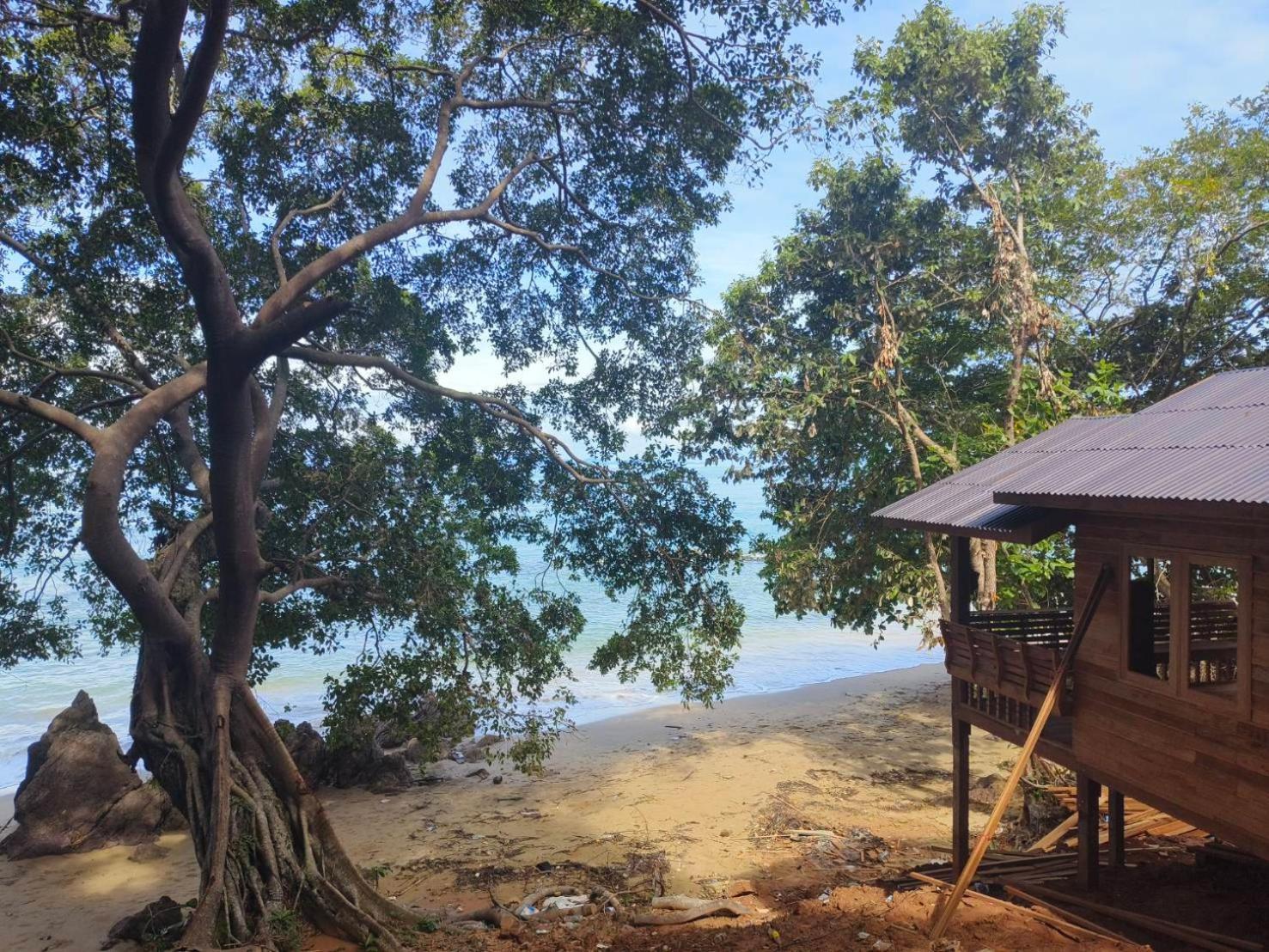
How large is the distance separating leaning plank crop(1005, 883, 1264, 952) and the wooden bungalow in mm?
676

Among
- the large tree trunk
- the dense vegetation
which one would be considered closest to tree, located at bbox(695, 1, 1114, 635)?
the dense vegetation

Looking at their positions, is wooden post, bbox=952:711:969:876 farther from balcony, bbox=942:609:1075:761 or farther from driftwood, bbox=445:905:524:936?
driftwood, bbox=445:905:524:936

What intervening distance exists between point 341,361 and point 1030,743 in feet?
25.9

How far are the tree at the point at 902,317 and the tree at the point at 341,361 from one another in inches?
151

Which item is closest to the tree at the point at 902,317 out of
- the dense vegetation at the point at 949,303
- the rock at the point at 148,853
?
the dense vegetation at the point at 949,303

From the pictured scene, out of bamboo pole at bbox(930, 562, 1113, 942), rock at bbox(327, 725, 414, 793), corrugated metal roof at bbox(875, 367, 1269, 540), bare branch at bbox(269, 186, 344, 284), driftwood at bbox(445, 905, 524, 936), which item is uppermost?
bare branch at bbox(269, 186, 344, 284)

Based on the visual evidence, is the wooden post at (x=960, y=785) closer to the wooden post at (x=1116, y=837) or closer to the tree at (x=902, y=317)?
the wooden post at (x=1116, y=837)

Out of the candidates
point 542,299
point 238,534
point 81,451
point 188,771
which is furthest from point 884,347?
point 81,451

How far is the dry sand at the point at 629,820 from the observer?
1022 cm

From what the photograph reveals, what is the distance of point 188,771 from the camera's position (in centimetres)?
829

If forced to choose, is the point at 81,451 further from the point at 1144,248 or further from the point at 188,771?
the point at 1144,248

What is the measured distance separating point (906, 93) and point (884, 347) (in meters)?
5.93

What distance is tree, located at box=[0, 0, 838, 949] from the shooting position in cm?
779

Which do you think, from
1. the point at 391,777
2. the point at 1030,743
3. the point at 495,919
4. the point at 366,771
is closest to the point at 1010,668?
the point at 1030,743
